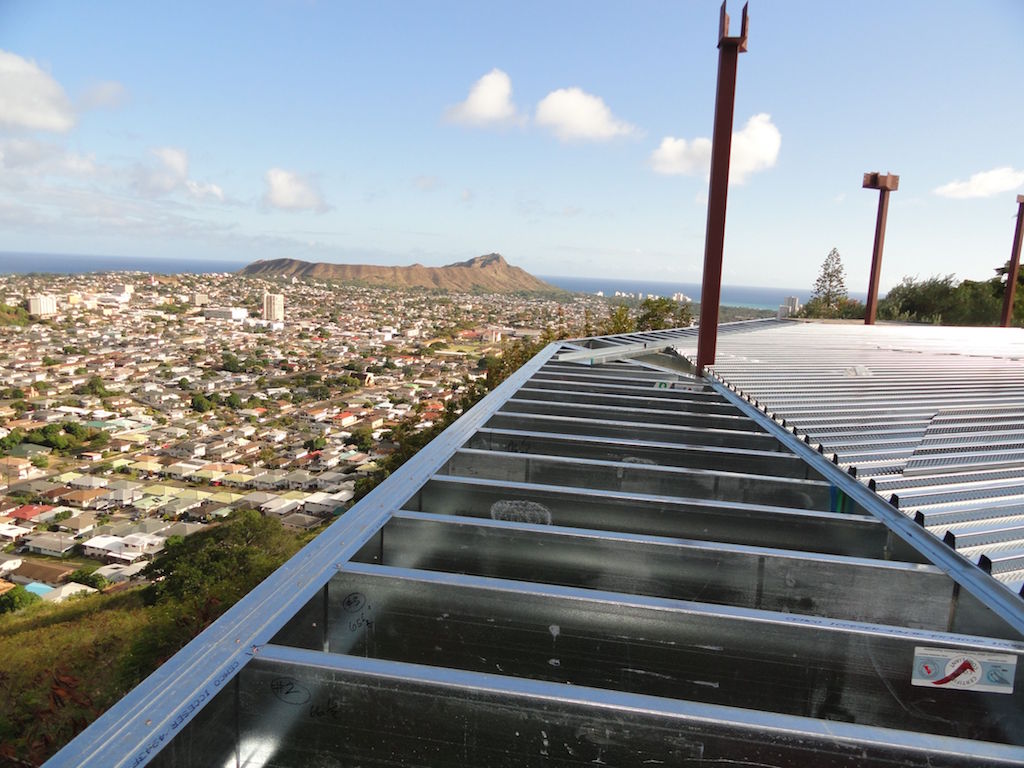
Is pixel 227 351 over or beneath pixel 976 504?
beneath

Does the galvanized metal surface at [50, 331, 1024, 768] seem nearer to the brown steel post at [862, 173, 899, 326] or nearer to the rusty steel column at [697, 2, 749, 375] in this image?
the rusty steel column at [697, 2, 749, 375]

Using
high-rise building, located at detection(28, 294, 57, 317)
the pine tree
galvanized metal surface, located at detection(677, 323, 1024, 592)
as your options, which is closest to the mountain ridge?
high-rise building, located at detection(28, 294, 57, 317)

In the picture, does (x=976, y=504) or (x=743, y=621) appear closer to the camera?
(x=743, y=621)

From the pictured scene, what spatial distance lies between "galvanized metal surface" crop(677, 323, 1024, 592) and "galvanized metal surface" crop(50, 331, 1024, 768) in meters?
0.26

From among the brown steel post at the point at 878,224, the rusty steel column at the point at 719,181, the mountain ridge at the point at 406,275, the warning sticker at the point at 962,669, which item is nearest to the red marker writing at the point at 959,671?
the warning sticker at the point at 962,669

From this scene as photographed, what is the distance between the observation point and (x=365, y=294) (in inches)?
2840

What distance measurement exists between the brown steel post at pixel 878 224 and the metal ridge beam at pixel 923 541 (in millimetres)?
14966

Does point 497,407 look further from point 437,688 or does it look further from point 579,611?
point 437,688

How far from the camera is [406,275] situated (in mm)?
90125

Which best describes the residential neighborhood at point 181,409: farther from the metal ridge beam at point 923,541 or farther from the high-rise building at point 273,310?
the metal ridge beam at point 923,541

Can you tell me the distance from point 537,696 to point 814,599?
118cm

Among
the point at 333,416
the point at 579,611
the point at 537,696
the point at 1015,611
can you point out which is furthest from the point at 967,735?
the point at 333,416

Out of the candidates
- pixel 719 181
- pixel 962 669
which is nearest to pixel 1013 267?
pixel 719 181

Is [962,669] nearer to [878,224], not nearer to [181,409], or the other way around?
[878,224]
